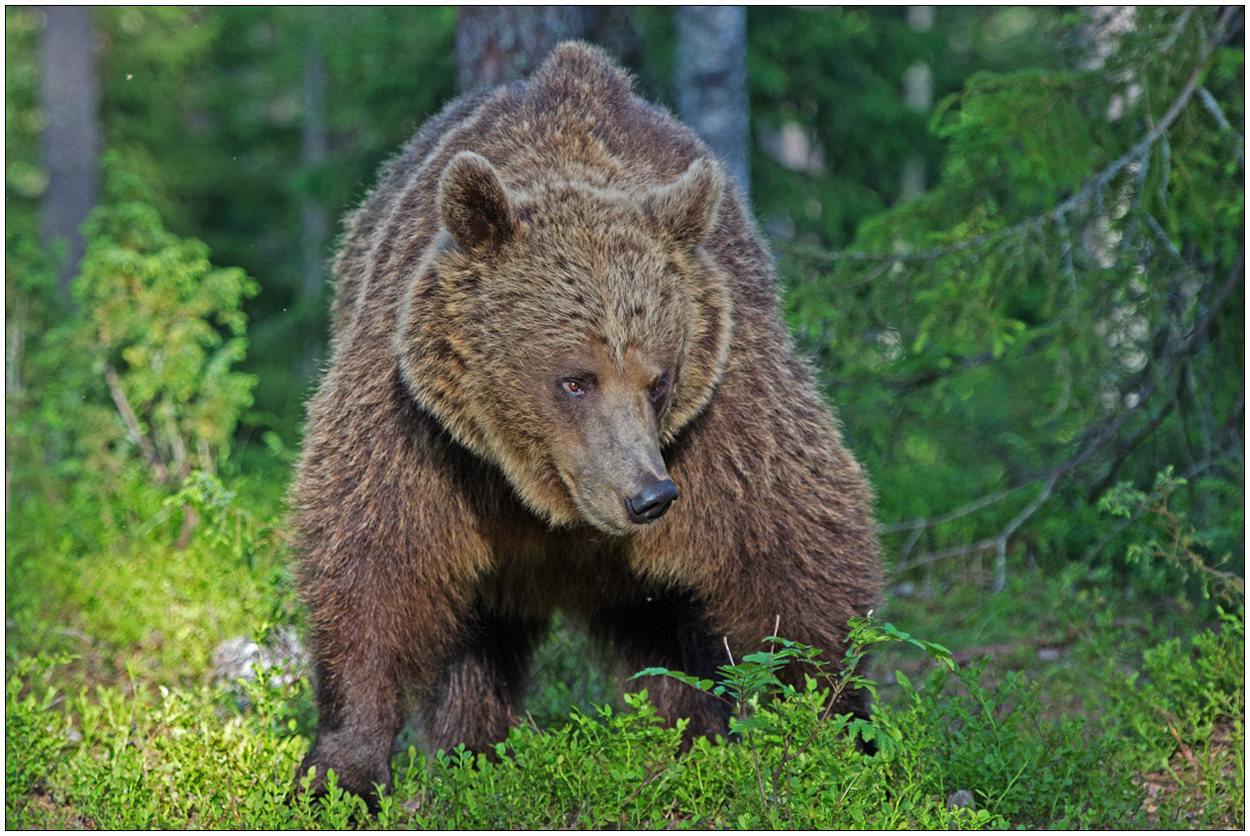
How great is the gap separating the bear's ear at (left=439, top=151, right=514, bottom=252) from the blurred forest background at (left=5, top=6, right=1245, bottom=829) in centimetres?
172

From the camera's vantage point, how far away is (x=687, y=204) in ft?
12.5

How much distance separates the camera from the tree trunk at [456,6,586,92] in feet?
23.9

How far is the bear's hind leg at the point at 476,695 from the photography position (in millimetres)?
4883

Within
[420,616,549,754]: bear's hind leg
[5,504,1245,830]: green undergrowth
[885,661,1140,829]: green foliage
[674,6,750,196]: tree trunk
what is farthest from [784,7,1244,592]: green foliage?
[420,616,549,754]: bear's hind leg

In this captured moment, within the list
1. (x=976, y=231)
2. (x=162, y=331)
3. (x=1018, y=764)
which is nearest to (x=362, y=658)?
(x=1018, y=764)

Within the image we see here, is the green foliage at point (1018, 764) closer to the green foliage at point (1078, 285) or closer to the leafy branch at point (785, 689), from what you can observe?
the leafy branch at point (785, 689)

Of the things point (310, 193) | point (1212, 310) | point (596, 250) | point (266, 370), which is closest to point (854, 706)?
point (596, 250)

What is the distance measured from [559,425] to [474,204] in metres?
0.75

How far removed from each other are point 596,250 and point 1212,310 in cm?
373

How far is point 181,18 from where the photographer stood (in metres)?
18.6

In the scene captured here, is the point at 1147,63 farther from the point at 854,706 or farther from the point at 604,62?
the point at 854,706

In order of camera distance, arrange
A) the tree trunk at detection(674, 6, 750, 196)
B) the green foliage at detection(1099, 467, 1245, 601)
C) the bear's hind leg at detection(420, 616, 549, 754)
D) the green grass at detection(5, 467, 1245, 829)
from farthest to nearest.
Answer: the tree trunk at detection(674, 6, 750, 196), the bear's hind leg at detection(420, 616, 549, 754), the green foliage at detection(1099, 467, 1245, 601), the green grass at detection(5, 467, 1245, 829)

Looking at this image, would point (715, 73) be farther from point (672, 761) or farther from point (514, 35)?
point (672, 761)

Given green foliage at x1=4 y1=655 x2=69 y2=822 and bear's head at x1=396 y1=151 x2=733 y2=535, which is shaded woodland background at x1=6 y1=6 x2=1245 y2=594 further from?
green foliage at x1=4 y1=655 x2=69 y2=822
